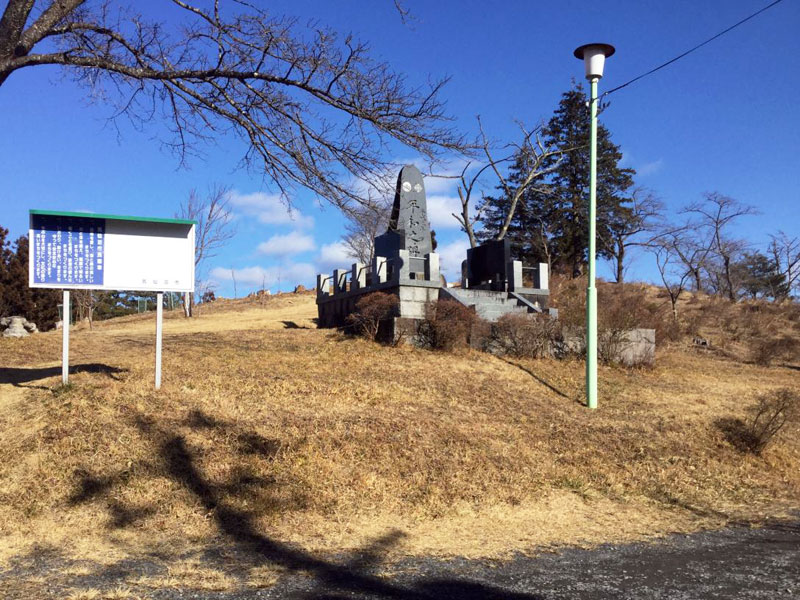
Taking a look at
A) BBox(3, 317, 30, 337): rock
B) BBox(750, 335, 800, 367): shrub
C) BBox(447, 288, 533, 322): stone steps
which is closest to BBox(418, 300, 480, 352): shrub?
BBox(447, 288, 533, 322): stone steps

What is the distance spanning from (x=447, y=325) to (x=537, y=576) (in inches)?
365

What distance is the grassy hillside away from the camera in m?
6.32

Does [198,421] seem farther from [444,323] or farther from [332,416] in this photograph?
[444,323]

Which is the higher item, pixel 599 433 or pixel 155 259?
pixel 155 259

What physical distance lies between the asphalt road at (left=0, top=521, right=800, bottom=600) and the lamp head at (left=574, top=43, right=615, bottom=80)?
24.3 feet

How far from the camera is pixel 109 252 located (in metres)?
9.21

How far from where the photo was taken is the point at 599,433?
9977 millimetres

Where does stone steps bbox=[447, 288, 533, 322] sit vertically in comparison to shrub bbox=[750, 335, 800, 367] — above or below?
above

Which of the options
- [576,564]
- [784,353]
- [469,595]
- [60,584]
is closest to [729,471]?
[576,564]

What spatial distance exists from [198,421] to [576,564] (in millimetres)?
4793

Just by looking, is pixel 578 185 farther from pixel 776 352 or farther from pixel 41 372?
pixel 41 372

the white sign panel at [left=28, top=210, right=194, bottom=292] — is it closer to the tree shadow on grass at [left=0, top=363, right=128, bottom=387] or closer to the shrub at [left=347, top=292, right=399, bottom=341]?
the tree shadow on grass at [left=0, top=363, right=128, bottom=387]

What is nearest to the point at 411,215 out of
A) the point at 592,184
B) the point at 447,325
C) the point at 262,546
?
the point at 447,325

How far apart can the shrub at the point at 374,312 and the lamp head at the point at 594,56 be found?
6.34 metres
